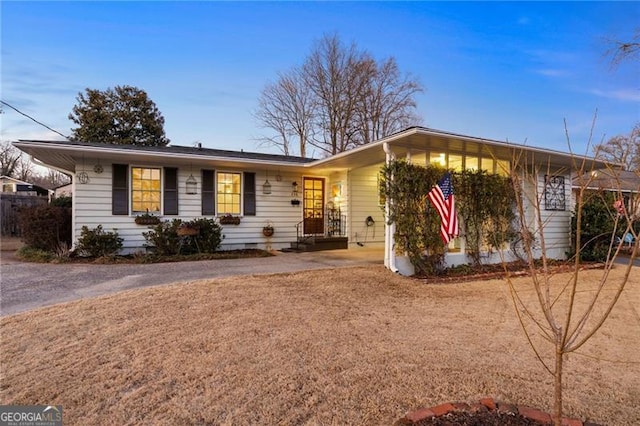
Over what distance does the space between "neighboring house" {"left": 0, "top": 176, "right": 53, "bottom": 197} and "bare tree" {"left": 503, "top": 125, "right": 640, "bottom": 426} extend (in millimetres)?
24206

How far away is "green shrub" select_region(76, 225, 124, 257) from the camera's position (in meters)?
8.30

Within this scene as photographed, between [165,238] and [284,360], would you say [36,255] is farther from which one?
[284,360]

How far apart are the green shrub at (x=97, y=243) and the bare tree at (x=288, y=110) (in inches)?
555

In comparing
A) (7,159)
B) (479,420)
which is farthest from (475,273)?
(7,159)

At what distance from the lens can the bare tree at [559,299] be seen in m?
1.66

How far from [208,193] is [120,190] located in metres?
2.05

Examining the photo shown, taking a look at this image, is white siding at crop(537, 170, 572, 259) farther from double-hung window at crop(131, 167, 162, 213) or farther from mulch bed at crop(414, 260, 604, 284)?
double-hung window at crop(131, 167, 162, 213)

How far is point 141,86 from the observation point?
21531mm

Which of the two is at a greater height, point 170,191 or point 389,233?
point 170,191

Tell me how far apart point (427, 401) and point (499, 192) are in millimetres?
6531

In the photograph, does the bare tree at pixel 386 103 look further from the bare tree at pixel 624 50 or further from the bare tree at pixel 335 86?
the bare tree at pixel 624 50

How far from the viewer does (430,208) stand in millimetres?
7047

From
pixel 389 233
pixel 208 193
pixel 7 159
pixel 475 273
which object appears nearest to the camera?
pixel 389 233

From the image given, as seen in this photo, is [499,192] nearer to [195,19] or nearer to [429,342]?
[429,342]
